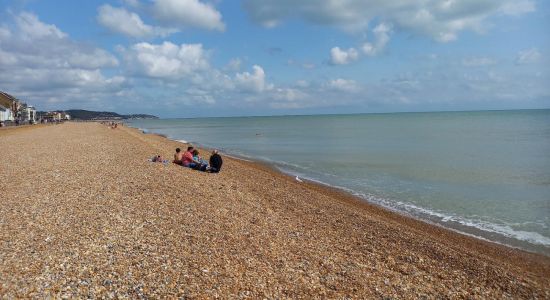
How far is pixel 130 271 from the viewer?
664 cm

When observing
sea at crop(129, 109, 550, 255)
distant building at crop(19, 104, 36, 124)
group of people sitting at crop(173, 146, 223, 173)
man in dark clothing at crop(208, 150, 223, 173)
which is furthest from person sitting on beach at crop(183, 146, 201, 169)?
distant building at crop(19, 104, 36, 124)

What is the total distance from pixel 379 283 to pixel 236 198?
686 cm

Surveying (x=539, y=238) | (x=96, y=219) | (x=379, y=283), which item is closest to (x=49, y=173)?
(x=96, y=219)

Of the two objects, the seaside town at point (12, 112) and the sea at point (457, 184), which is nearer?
the sea at point (457, 184)

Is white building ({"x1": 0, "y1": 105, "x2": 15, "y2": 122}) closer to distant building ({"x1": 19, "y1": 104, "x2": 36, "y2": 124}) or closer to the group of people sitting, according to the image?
distant building ({"x1": 19, "y1": 104, "x2": 36, "y2": 124})

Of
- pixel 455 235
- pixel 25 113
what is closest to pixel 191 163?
pixel 455 235

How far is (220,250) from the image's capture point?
8.09m

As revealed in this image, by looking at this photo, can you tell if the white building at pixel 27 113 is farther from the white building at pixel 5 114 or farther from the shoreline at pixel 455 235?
the shoreline at pixel 455 235

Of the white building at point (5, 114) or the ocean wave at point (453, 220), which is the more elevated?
the white building at point (5, 114)

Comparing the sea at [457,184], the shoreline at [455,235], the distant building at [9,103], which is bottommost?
the shoreline at [455,235]

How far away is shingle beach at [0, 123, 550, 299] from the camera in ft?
21.2

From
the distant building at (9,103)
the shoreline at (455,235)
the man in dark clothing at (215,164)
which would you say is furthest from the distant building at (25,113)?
the shoreline at (455,235)

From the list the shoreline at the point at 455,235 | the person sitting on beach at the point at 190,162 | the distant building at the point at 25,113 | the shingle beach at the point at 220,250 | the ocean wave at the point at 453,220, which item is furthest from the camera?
the distant building at the point at 25,113

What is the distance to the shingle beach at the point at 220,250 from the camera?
6473 mm
